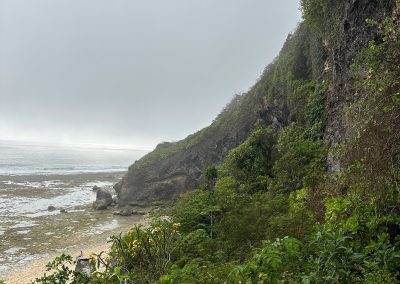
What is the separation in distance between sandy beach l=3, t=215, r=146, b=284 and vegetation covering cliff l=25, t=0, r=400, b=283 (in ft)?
19.5

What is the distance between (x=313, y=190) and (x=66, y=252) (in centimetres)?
1626

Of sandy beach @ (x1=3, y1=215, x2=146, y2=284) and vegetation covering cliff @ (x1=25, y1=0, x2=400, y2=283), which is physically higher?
vegetation covering cliff @ (x1=25, y1=0, x2=400, y2=283)

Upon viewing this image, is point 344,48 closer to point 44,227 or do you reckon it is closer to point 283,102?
point 283,102

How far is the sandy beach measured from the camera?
1577cm

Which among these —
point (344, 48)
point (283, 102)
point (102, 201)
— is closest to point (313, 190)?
point (344, 48)

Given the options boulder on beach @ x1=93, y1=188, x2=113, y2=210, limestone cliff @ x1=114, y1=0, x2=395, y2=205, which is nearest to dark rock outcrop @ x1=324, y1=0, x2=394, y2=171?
limestone cliff @ x1=114, y1=0, x2=395, y2=205

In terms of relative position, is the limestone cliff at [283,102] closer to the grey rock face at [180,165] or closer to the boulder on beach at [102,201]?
the grey rock face at [180,165]

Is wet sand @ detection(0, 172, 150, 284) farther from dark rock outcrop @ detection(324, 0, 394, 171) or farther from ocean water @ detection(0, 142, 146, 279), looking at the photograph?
dark rock outcrop @ detection(324, 0, 394, 171)

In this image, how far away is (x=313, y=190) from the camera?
32.5 feet

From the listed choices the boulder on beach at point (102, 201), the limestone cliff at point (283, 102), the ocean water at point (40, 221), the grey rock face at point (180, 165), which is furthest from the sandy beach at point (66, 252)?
the grey rock face at point (180, 165)

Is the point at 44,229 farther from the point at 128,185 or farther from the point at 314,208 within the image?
the point at 314,208

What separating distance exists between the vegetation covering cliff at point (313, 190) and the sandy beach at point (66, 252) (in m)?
5.94

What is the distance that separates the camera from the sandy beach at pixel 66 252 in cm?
1577

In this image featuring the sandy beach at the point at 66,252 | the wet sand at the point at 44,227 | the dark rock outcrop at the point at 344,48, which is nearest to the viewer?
the dark rock outcrop at the point at 344,48
